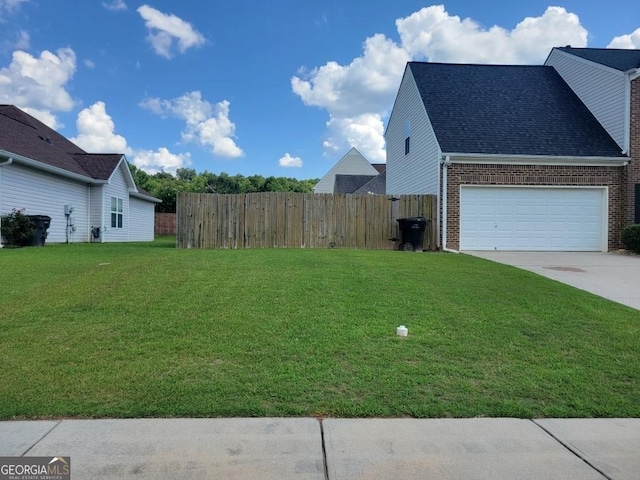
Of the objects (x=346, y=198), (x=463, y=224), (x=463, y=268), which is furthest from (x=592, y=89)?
(x=463, y=268)

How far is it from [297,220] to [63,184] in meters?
10.3

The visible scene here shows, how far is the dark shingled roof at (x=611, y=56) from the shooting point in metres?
14.5

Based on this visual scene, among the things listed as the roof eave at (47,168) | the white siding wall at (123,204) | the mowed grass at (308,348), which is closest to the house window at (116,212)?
the white siding wall at (123,204)

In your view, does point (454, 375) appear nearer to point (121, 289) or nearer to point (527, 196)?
point (121, 289)

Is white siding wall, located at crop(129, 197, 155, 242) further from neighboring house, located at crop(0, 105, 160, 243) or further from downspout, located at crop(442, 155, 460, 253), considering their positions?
downspout, located at crop(442, 155, 460, 253)

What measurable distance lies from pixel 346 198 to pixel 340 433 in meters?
11.4

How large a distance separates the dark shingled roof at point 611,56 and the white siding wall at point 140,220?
22161 millimetres

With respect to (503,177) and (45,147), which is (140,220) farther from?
(503,177)

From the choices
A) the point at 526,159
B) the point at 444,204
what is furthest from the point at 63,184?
the point at 526,159

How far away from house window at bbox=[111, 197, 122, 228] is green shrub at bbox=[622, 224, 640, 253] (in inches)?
822

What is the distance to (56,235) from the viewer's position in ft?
55.8

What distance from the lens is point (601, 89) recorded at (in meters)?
14.9

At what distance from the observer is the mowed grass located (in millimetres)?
3400

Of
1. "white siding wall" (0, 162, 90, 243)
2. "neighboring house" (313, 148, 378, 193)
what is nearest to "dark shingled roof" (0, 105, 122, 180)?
"white siding wall" (0, 162, 90, 243)
